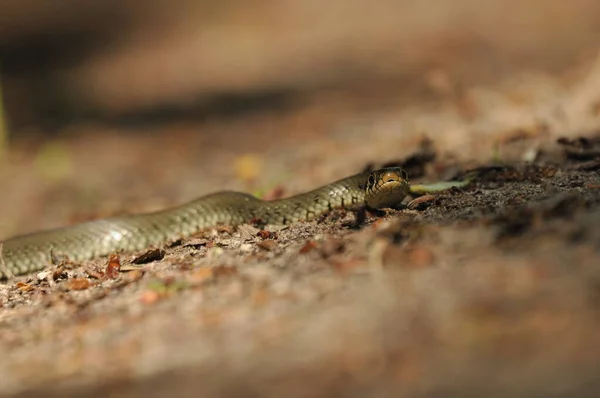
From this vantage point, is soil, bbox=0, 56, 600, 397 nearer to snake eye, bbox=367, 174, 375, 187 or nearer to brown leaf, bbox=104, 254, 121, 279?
brown leaf, bbox=104, 254, 121, 279

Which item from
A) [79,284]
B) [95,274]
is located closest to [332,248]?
[79,284]

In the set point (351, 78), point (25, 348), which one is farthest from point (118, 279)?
point (351, 78)

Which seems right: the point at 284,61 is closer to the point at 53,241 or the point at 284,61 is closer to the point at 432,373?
the point at 53,241

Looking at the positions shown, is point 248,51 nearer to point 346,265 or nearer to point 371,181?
point 371,181

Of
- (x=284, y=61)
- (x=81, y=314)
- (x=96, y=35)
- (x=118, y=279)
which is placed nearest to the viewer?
(x=81, y=314)

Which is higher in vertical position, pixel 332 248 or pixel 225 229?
pixel 225 229

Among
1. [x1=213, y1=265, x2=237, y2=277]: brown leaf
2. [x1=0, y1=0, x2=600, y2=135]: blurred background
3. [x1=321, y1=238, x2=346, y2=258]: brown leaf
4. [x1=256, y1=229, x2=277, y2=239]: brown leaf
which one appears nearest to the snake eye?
[x1=256, y1=229, x2=277, y2=239]: brown leaf
